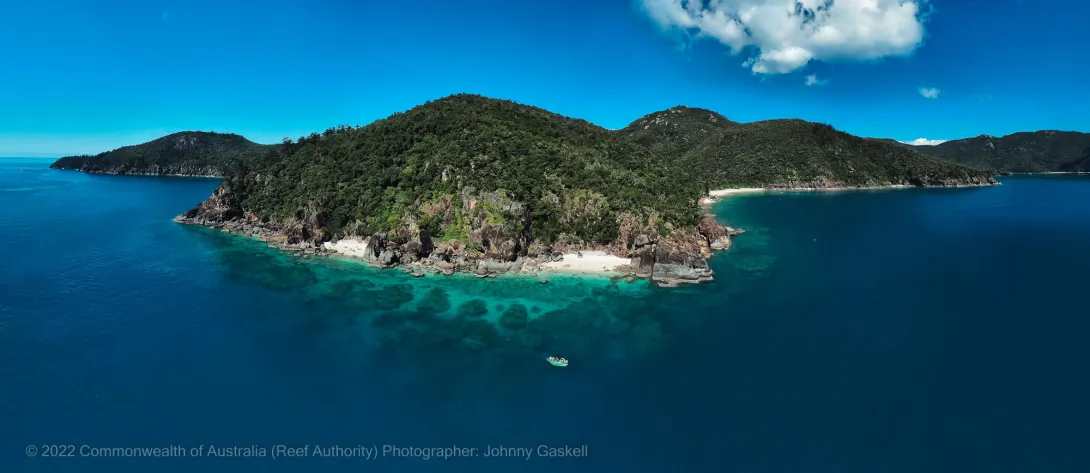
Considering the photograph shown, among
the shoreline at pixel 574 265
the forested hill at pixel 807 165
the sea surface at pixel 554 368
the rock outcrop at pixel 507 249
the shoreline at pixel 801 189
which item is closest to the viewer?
the sea surface at pixel 554 368

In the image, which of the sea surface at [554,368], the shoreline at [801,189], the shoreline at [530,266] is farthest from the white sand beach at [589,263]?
the shoreline at [801,189]

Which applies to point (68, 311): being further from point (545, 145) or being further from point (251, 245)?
point (545, 145)

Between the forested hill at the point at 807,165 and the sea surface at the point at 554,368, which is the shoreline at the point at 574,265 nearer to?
the sea surface at the point at 554,368

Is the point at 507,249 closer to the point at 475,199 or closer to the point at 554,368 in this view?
the point at 475,199

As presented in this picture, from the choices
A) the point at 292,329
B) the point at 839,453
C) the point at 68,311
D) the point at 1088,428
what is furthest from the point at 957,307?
the point at 68,311

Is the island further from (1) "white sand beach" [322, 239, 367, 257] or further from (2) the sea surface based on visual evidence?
(2) the sea surface

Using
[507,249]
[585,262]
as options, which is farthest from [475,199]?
[585,262]
